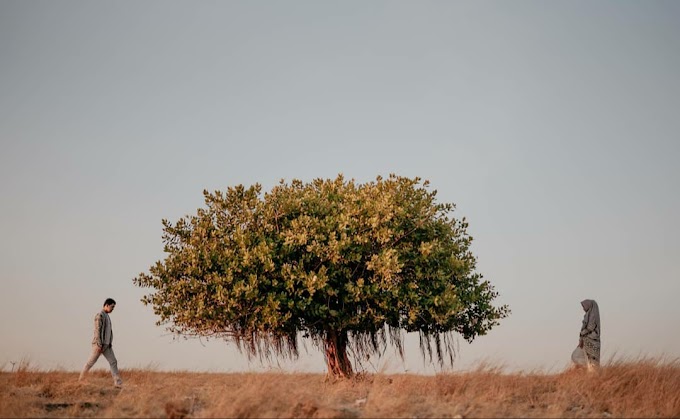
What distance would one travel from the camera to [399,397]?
15.8 metres

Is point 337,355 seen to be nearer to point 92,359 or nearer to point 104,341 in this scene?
point 104,341

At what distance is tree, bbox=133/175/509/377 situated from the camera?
20062mm

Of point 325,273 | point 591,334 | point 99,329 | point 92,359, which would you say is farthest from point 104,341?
point 591,334

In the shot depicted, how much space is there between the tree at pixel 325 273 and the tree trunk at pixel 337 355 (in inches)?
1.5

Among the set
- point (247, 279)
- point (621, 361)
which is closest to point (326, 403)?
point (247, 279)

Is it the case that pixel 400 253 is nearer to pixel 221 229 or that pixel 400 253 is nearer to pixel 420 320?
pixel 420 320

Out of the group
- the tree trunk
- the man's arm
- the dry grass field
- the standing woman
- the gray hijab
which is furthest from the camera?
the tree trunk

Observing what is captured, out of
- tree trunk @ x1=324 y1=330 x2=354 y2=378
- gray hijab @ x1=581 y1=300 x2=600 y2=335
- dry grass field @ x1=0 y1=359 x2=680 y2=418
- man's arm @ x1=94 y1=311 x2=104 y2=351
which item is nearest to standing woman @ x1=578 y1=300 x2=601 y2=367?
gray hijab @ x1=581 y1=300 x2=600 y2=335

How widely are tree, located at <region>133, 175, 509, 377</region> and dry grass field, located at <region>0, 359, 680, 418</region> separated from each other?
79.8 inches

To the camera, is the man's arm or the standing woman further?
the standing woman

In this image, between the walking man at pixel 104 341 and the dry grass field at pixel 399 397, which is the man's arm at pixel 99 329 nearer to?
the walking man at pixel 104 341

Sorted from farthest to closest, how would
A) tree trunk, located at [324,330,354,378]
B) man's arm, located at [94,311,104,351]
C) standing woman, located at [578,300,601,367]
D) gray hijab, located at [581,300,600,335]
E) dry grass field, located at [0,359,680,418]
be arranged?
1. tree trunk, located at [324,330,354,378]
2. gray hijab, located at [581,300,600,335]
3. standing woman, located at [578,300,601,367]
4. man's arm, located at [94,311,104,351]
5. dry grass field, located at [0,359,680,418]

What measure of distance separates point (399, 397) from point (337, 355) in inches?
273

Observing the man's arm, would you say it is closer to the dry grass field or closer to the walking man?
the walking man
